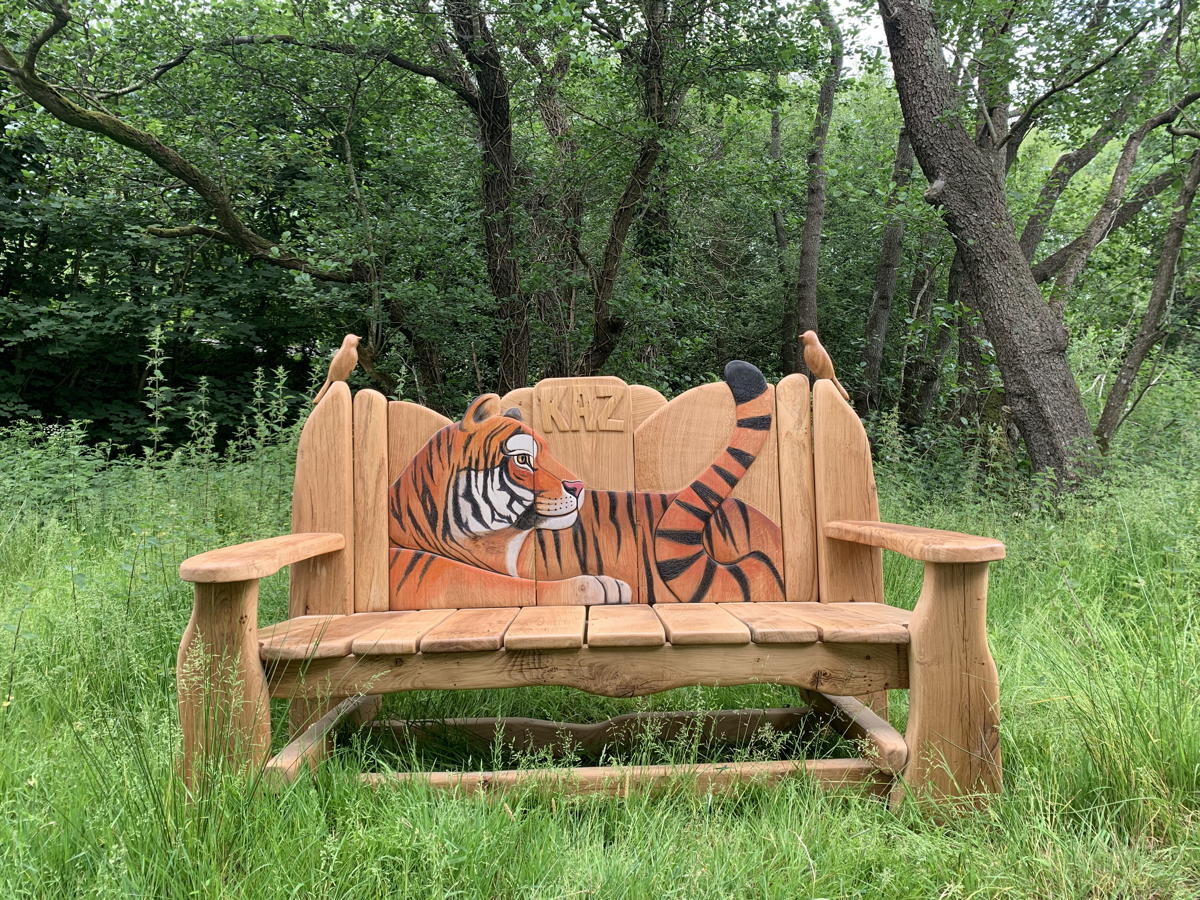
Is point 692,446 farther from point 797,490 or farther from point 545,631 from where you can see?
point 545,631

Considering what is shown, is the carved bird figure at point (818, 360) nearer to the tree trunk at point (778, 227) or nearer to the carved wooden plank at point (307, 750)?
the carved wooden plank at point (307, 750)

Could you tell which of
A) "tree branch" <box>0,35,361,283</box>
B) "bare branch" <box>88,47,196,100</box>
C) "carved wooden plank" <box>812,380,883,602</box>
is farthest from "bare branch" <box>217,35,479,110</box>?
"carved wooden plank" <box>812,380,883,602</box>

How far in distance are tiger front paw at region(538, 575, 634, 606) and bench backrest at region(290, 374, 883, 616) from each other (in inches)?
2.4

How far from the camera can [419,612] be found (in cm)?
202

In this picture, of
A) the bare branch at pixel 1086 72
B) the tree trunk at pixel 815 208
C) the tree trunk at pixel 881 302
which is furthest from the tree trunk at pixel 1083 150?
the tree trunk at pixel 815 208

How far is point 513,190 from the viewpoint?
6.28 meters

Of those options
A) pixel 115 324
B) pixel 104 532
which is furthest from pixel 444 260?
pixel 115 324

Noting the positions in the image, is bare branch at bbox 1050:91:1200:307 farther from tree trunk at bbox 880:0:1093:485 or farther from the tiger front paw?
the tiger front paw

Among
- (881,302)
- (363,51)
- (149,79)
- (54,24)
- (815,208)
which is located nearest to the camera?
(54,24)

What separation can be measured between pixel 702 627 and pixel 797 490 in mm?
663

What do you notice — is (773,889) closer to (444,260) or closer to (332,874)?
(332,874)

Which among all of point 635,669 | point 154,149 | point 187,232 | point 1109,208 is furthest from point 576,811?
point 187,232

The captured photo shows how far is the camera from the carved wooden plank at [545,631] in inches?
62.2

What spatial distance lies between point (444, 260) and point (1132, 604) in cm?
536
